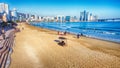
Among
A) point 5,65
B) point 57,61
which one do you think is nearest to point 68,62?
point 57,61

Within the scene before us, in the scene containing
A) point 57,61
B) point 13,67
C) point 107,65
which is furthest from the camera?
point 57,61

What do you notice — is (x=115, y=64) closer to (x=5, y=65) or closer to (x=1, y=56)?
(x=5, y=65)

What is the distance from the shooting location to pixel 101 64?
1026 centimetres

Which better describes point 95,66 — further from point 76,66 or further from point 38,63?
point 38,63

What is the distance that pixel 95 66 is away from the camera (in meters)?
9.79

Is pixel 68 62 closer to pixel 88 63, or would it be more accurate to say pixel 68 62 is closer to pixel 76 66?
pixel 76 66

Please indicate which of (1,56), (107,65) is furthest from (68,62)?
(1,56)

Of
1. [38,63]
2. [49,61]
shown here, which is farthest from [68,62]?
[38,63]

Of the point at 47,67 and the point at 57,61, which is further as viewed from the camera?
the point at 57,61

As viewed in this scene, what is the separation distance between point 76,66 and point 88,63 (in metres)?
1.36

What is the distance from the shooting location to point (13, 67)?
9.32 m

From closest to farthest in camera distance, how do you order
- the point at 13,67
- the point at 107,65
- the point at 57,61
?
the point at 13,67 → the point at 107,65 → the point at 57,61

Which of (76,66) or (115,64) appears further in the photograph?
(115,64)

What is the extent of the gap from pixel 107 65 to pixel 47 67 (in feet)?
16.6
